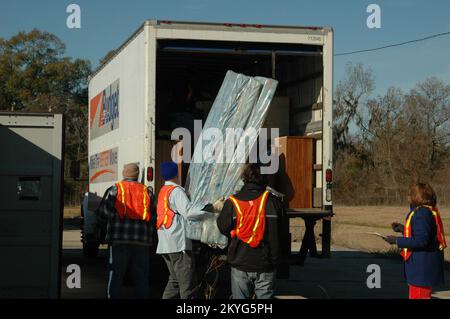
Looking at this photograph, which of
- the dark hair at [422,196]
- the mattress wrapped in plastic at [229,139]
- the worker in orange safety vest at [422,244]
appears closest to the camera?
the worker in orange safety vest at [422,244]

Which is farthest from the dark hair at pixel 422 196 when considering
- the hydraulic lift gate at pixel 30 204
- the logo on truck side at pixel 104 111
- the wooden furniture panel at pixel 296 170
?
the logo on truck side at pixel 104 111

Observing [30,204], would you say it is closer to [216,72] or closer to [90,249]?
[216,72]

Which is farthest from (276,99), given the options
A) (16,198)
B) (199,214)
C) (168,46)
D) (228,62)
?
(16,198)

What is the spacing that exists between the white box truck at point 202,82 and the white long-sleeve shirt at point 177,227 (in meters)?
1.91

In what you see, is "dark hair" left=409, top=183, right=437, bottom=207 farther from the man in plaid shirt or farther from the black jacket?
the man in plaid shirt

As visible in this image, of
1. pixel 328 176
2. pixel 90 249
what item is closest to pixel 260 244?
pixel 328 176

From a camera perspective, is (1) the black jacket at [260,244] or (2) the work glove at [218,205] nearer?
(1) the black jacket at [260,244]

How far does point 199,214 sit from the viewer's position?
8.84 metres

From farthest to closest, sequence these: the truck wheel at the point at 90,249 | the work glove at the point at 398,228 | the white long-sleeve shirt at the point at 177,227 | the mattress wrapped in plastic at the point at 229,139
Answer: the truck wheel at the point at 90,249, the mattress wrapped in plastic at the point at 229,139, the white long-sleeve shirt at the point at 177,227, the work glove at the point at 398,228

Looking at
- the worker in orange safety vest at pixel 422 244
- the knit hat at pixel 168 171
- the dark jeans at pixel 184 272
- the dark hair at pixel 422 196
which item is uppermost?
the knit hat at pixel 168 171

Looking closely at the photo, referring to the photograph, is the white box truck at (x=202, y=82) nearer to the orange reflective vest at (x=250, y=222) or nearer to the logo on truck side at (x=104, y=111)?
the logo on truck side at (x=104, y=111)

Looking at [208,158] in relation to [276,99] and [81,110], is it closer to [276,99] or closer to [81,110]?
[276,99]

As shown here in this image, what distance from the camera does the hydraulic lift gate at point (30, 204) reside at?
8.80 m

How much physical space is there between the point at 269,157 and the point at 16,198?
13.0ft
